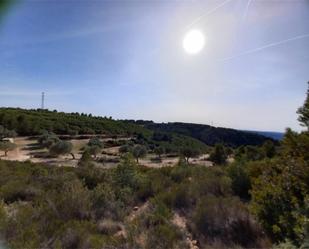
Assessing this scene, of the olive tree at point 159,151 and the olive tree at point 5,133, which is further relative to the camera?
the olive tree at point 5,133

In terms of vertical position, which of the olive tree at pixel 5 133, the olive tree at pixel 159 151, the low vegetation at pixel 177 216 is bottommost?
the olive tree at pixel 159 151

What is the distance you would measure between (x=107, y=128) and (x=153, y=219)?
7250 cm

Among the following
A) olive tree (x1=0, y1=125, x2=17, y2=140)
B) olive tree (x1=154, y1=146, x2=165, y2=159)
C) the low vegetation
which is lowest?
olive tree (x1=154, y1=146, x2=165, y2=159)

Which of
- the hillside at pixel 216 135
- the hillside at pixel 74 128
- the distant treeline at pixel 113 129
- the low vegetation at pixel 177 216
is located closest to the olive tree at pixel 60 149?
the hillside at pixel 74 128

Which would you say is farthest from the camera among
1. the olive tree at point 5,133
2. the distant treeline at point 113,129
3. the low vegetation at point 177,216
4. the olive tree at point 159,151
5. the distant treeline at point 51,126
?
the distant treeline at point 113,129

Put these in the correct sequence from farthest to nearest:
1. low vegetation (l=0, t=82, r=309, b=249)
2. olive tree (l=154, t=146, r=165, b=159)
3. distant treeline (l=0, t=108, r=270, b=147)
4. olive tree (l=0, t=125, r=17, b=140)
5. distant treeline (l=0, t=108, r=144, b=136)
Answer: distant treeline (l=0, t=108, r=270, b=147) < distant treeline (l=0, t=108, r=144, b=136) < olive tree (l=0, t=125, r=17, b=140) < olive tree (l=154, t=146, r=165, b=159) < low vegetation (l=0, t=82, r=309, b=249)

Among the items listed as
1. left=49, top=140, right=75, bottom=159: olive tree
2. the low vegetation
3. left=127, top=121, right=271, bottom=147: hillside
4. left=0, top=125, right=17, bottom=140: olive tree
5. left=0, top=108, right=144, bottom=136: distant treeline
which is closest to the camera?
the low vegetation

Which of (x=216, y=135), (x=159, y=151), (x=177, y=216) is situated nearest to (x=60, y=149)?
(x=159, y=151)

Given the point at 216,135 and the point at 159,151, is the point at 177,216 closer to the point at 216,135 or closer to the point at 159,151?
the point at 159,151

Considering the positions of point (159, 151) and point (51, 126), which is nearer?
point (159, 151)

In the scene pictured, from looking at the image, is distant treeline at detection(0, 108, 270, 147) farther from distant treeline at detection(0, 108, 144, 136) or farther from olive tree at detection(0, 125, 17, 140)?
olive tree at detection(0, 125, 17, 140)

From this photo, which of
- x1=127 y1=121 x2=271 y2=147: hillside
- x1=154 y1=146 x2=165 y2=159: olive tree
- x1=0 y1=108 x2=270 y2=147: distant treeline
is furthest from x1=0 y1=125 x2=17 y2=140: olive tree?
x1=127 y1=121 x2=271 y2=147: hillside

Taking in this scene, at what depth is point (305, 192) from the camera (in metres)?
4.97

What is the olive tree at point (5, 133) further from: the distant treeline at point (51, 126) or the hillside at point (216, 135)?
the hillside at point (216, 135)
